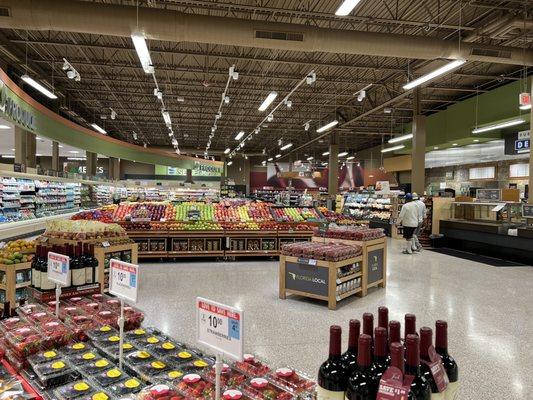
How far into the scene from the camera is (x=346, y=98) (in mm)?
17281

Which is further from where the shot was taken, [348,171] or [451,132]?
[348,171]

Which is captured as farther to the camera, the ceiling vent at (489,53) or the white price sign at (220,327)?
the ceiling vent at (489,53)

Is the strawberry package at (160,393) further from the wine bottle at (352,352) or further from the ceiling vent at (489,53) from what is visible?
the ceiling vent at (489,53)

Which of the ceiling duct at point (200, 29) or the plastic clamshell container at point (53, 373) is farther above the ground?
the ceiling duct at point (200, 29)

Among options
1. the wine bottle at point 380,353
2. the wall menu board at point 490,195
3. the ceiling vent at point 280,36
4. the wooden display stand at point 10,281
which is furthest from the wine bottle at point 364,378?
the wall menu board at point 490,195

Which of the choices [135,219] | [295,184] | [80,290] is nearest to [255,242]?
[135,219]

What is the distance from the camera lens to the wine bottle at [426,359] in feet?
3.82

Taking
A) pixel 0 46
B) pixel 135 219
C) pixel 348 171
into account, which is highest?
pixel 0 46

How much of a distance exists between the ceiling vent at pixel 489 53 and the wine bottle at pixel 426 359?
368 inches

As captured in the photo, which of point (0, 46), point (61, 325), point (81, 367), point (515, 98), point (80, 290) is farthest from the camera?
point (515, 98)

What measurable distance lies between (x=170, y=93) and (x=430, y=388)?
1707 centimetres

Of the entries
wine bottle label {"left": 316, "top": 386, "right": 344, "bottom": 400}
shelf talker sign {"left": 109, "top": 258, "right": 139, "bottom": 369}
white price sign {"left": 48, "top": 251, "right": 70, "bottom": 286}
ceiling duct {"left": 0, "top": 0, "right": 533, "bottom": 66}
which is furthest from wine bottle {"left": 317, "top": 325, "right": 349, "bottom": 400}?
ceiling duct {"left": 0, "top": 0, "right": 533, "bottom": 66}

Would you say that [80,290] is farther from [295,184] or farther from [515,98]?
[295,184]

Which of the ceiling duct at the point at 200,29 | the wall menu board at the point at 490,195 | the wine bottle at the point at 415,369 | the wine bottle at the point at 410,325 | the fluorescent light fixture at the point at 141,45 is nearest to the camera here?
the wine bottle at the point at 415,369
